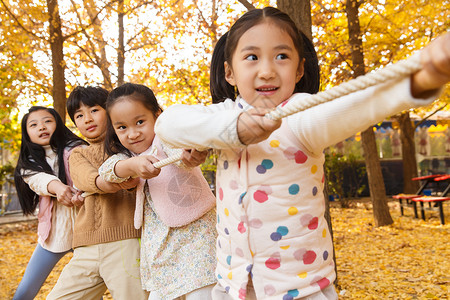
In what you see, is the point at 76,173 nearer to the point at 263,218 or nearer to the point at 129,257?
the point at 129,257

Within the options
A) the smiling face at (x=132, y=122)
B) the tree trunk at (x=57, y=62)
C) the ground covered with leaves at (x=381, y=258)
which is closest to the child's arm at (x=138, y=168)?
the smiling face at (x=132, y=122)

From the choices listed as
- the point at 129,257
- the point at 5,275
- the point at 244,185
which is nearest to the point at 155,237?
the point at 129,257

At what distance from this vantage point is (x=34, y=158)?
2863mm

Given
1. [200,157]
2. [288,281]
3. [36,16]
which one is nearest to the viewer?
[288,281]

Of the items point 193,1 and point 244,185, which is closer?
point 244,185

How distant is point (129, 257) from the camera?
223 cm

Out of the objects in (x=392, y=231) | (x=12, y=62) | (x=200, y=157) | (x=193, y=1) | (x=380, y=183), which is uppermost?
(x=193, y=1)

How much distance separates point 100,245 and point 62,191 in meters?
0.44

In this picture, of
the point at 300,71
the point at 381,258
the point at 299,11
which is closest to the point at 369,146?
the point at 381,258

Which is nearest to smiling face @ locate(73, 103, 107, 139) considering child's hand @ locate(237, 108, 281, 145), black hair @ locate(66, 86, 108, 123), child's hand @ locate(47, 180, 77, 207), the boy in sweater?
black hair @ locate(66, 86, 108, 123)

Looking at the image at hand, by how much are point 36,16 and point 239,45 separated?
21.2 ft

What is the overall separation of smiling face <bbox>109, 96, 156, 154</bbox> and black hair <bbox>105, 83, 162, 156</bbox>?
0.02m

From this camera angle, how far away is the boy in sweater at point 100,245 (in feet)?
7.23

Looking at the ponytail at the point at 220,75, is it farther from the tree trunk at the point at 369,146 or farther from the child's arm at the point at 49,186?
the tree trunk at the point at 369,146
